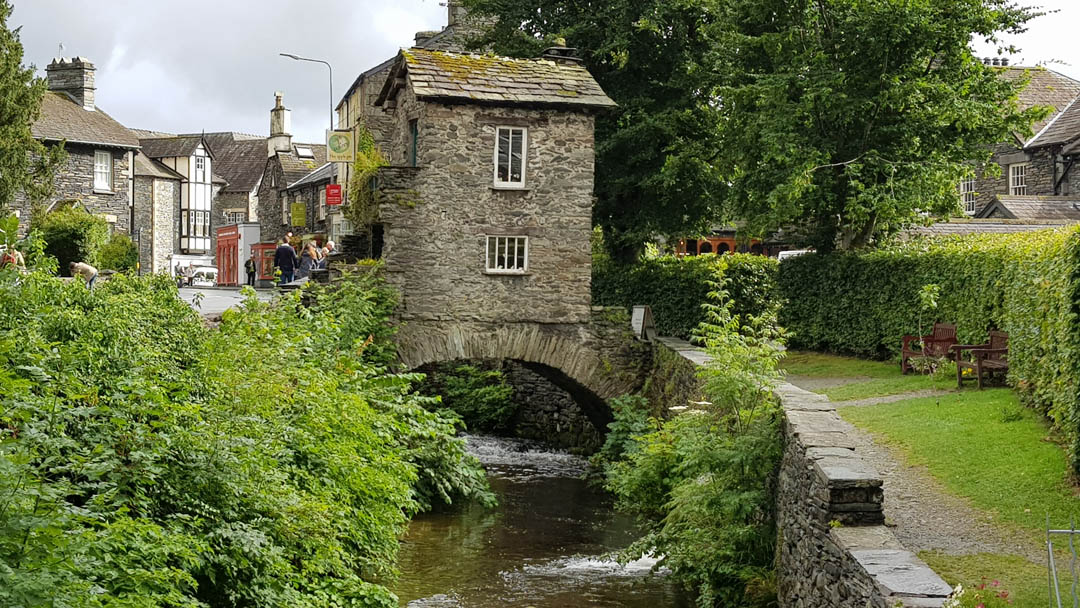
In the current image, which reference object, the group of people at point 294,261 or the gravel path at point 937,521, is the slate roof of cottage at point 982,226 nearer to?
the group of people at point 294,261

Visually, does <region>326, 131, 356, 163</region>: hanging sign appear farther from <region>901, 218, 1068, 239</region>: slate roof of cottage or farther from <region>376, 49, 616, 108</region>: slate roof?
<region>901, 218, 1068, 239</region>: slate roof of cottage


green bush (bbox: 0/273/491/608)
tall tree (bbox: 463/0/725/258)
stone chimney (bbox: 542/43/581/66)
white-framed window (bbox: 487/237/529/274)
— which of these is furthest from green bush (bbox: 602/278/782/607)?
tall tree (bbox: 463/0/725/258)

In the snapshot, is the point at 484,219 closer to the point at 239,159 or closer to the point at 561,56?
the point at 561,56

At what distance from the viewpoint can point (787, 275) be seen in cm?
2639

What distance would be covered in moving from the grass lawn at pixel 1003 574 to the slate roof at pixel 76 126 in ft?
146

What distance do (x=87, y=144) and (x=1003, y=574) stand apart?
4750 centimetres

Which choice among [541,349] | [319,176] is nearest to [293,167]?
[319,176]

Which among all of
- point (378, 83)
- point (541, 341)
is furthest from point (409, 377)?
point (378, 83)

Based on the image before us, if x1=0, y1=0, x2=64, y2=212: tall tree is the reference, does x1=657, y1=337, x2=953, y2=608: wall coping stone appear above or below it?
below

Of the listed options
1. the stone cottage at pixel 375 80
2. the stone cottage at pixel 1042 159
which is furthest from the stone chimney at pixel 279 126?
the stone cottage at pixel 1042 159

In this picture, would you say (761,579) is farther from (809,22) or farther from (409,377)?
(809,22)

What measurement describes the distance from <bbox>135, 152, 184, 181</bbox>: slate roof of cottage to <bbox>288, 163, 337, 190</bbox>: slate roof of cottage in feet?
23.0

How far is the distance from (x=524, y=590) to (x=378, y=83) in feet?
86.1

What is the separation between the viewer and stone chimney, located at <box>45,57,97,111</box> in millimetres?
53250
